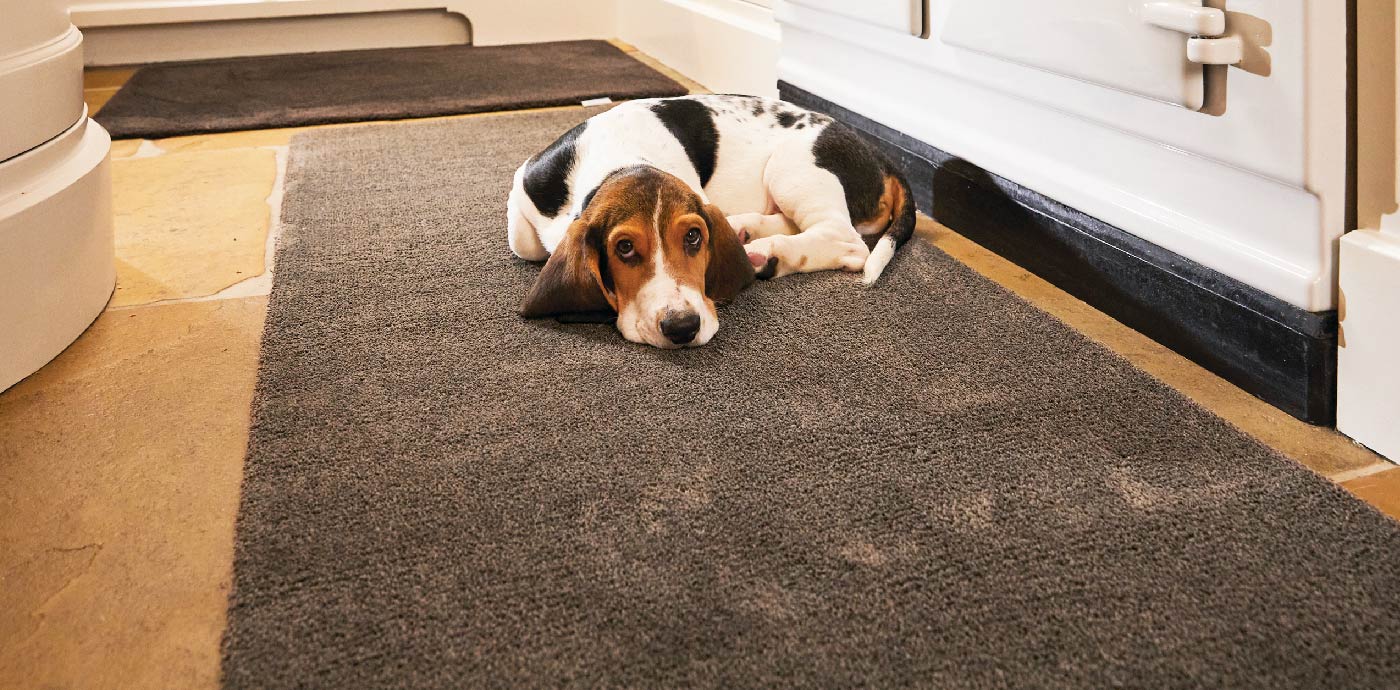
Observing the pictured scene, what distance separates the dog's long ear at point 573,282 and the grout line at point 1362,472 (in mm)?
1186

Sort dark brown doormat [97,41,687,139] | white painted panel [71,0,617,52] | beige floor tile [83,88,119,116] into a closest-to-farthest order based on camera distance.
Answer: dark brown doormat [97,41,687,139], beige floor tile [83,88,119,116], white painted panel [71,0,617,52]

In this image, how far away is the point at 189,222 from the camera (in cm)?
294

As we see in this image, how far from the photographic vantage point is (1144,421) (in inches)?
64.5

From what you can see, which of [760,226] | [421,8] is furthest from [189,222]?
[421,8]

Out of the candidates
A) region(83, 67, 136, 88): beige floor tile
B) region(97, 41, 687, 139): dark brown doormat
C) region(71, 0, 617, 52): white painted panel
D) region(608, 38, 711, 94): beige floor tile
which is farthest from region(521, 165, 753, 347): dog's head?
region(71, 0, 617, 52): white painted panel

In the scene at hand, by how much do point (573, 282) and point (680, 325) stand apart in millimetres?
227

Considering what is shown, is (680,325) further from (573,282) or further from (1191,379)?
(1191,379)

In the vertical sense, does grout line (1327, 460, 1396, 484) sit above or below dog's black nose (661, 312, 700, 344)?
below

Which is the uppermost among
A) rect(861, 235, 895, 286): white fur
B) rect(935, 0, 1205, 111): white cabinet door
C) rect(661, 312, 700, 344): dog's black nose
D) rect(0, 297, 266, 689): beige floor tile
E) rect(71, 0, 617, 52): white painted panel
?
Answer: rect(71, 0, 617, 52): white painted panel

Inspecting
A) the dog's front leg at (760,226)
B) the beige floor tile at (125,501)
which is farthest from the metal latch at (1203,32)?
the beige floor tile at (125,501)

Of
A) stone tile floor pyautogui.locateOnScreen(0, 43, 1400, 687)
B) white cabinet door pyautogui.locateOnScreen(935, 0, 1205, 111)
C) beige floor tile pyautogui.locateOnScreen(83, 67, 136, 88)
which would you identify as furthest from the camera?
beige floor tile pyautogui.locateOnScreen(83, 67, 136, 88)

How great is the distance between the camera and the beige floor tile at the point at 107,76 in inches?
212

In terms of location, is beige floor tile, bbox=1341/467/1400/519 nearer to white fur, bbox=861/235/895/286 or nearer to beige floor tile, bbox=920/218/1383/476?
beige floor tile, bbox=920/218/1383/476

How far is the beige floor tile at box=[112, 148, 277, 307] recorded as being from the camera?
2.48 metres
